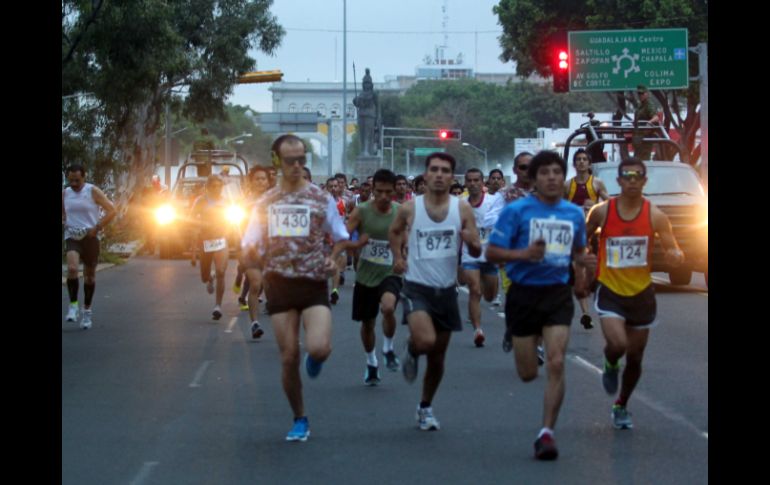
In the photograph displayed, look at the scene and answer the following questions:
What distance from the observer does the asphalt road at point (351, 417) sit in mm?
7852

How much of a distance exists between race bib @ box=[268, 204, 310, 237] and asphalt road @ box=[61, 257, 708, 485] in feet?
4.58

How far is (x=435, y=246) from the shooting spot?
9.03 meters

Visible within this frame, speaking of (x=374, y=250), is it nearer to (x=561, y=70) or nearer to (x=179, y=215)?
(x=179, y=215)

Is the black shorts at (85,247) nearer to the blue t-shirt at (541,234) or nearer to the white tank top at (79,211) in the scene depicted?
the white tank top at (79,211)

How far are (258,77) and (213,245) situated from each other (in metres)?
25.6

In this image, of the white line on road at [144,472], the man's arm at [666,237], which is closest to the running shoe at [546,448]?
the man's arm at [666,237]

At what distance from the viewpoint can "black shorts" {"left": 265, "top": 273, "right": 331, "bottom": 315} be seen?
8.78 m

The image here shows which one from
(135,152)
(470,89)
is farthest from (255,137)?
(135,152)

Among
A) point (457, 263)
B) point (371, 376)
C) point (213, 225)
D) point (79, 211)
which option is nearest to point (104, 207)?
point (79, 211)

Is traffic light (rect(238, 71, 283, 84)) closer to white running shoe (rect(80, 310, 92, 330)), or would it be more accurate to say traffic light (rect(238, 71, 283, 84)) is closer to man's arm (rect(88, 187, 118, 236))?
white running shoe (rect(80, 310, 92, 330))

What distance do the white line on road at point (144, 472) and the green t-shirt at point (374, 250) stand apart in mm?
3737
